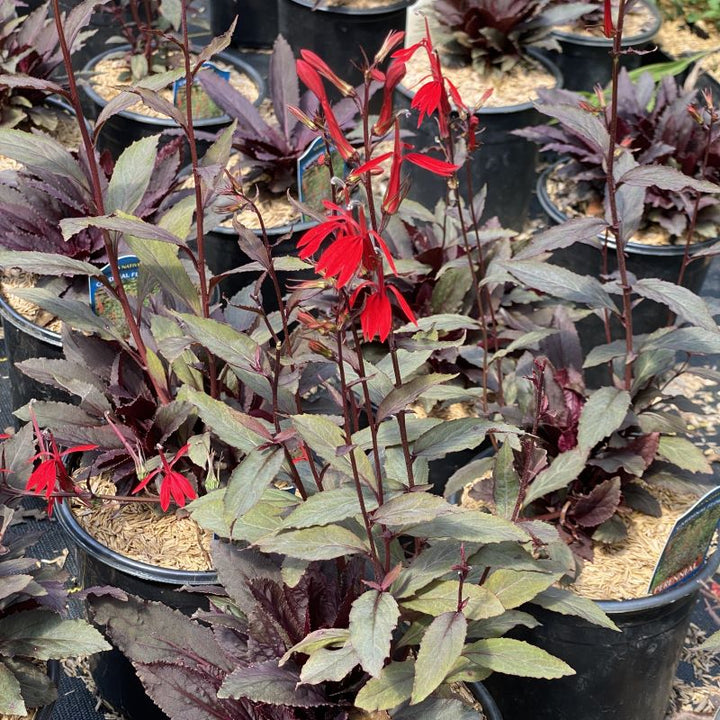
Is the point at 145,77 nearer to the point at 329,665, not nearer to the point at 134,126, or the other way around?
the point at 134,126

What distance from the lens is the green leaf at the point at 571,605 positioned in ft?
5.73

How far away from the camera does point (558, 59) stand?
13.6 ft

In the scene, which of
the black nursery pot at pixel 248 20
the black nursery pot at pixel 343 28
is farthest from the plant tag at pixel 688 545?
the black nursery pot at pixel 248 20

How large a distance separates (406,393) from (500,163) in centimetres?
218

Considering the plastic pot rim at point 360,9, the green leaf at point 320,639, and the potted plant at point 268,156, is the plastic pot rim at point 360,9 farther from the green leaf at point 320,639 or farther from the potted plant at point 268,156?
the green leaf at point 320,639

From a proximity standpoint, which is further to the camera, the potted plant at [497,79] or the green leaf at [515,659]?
the potted plant at [497,79]

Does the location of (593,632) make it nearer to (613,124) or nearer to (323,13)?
(613,124)

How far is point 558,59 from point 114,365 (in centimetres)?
262

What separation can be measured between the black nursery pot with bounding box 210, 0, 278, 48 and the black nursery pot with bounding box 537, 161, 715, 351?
1.90m

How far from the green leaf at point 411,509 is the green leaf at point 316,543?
11 cm

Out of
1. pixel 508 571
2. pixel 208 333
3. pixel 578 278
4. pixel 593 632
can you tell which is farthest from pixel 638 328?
pixel 208 333

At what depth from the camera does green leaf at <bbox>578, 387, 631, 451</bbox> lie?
1.96 metres

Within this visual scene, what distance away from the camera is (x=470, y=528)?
158 cm

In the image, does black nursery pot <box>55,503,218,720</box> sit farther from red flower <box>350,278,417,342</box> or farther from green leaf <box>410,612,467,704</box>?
red flower <box>350,278,417,342</box>
